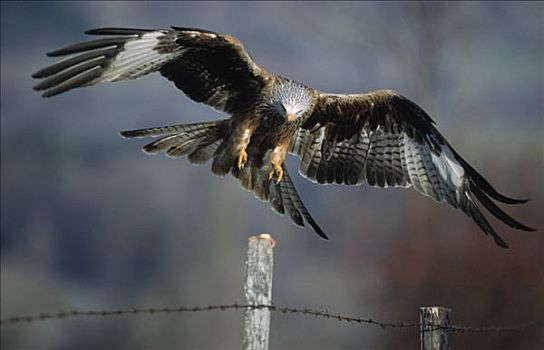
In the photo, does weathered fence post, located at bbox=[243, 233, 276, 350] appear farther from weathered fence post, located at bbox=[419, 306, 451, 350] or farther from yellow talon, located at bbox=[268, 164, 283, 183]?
yellow talon, located at bbox=[268, 164, 283, 183]

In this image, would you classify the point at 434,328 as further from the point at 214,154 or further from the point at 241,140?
the point at 214,154

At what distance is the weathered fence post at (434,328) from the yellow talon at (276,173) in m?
2.09

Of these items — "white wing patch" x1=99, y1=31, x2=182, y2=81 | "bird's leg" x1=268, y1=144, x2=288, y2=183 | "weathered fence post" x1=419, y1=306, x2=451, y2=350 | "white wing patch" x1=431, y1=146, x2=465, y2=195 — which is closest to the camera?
"weathered fence post" x1=419, y1=306, x2=451, y2=350

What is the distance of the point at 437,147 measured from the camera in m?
6.41

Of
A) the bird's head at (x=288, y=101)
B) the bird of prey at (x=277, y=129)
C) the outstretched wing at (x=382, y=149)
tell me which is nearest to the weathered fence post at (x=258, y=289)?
the bird of prey at (x=277, y=129)

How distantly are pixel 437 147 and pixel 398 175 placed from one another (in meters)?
0.39

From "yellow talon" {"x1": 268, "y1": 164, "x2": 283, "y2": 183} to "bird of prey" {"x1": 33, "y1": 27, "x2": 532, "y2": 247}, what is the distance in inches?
0.6

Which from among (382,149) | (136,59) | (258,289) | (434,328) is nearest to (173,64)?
(136,59)

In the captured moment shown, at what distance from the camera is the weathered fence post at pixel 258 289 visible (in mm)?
3078

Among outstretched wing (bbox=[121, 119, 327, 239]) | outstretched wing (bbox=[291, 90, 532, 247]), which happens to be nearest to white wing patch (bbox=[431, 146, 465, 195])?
outstretched wing (bbox=[291, 90, 532, 247])

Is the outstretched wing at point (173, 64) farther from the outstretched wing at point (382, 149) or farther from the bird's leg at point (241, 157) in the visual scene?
the outstretched wing at point (382, 149)

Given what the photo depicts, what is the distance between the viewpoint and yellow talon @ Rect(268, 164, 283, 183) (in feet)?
19.7

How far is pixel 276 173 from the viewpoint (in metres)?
6.04

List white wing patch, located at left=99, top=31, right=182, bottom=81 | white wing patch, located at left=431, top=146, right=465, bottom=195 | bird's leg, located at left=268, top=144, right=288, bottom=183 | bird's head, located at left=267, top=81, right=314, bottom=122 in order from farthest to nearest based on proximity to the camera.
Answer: white wing patch, located at left=431, top=146, right=465, bottom=195, bird's leg, located at left=268, top=144, right=288, bottom=183, bird's head, located at left=267, top=81, right=314, bottom=122, white wing patch, located at left=99, top=31, right=182, bottom=81
